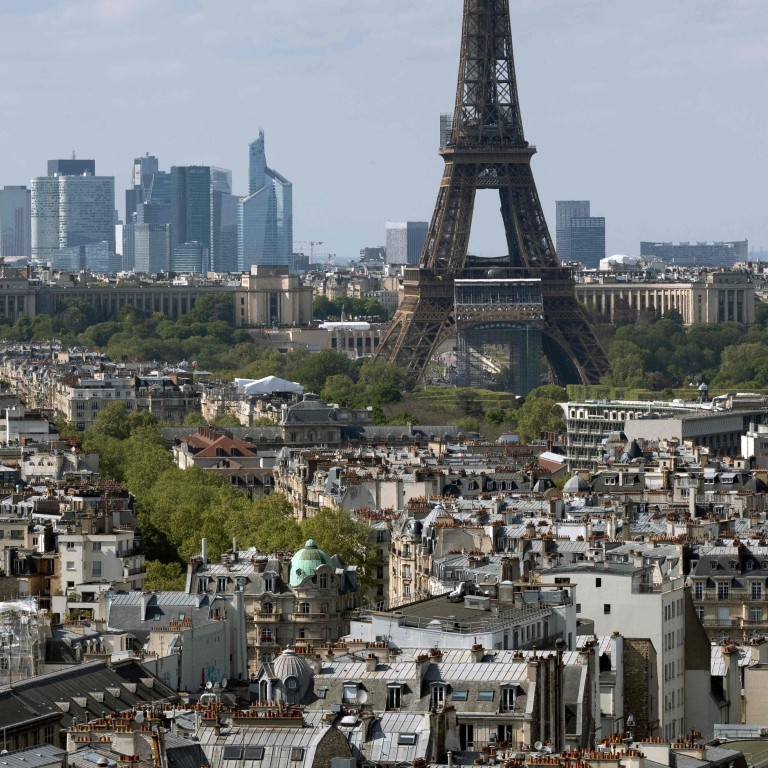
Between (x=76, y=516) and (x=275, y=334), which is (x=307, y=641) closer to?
(x=76, y=516)

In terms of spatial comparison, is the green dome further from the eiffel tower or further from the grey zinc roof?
the eiffel tower

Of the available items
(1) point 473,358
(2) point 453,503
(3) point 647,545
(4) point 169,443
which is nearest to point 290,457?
(4) point 169,443

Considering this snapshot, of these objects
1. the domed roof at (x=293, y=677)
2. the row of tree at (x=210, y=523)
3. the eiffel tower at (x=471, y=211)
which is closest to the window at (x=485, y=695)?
the domed roof at (x=293, y=677)

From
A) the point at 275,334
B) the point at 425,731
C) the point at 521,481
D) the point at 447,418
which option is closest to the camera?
the point at 425,731

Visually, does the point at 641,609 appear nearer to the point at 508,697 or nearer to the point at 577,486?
the point at 508,697

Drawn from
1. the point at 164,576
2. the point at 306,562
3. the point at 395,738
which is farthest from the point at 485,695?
the point at 164,576

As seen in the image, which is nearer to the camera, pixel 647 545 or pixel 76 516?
pixel 647 545
